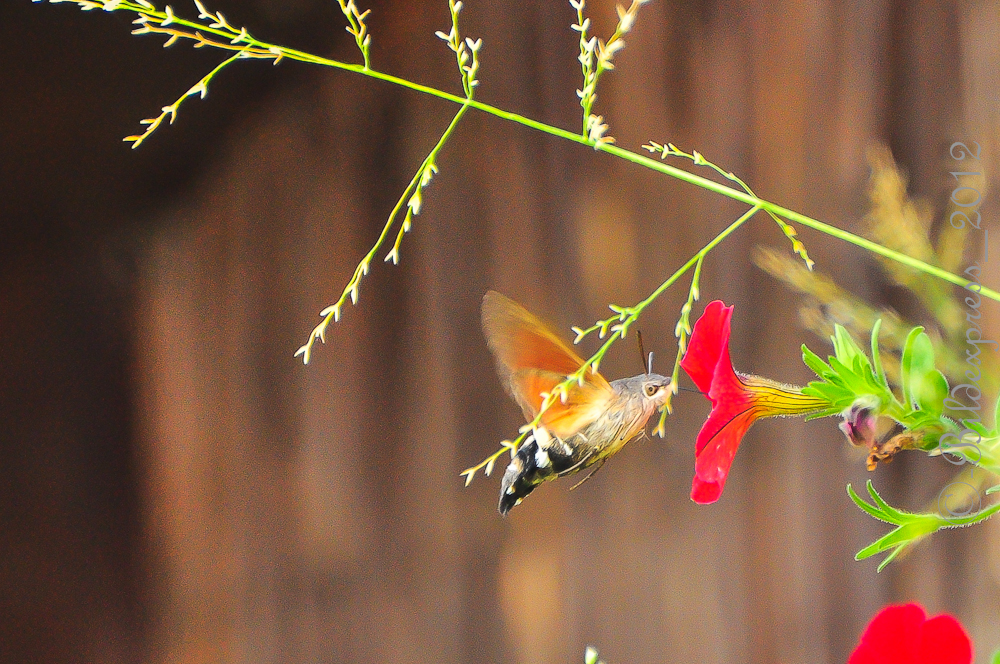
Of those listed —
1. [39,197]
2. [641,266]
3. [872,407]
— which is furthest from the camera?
[641,266]

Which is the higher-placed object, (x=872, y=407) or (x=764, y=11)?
(x=764, y=11)

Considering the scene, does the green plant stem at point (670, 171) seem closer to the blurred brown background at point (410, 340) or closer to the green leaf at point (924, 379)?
the green leaf at point (924, 379)

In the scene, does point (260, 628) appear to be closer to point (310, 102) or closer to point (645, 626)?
point (645, 626)

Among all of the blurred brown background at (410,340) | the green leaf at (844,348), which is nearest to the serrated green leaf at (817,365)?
the green leaf at (844,348)

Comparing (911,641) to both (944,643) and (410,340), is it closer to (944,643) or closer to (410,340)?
(944,643)

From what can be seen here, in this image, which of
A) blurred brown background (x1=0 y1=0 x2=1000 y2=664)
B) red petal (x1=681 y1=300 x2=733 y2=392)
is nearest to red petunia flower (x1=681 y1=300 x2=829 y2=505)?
red petal (x1=681 y1=300 x2=733 y2=392)

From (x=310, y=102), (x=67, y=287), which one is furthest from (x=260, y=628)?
(x=310, y=102)
